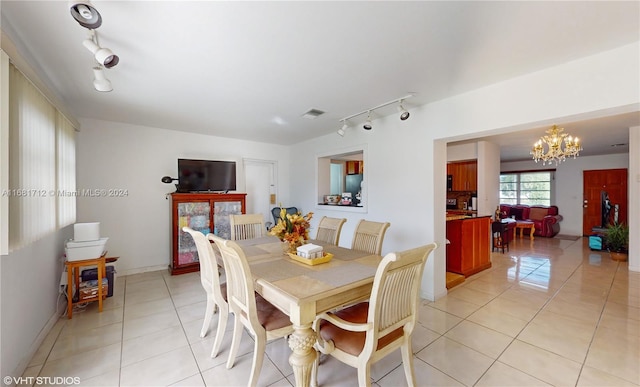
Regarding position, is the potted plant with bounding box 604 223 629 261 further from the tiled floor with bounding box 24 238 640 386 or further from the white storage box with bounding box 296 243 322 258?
the white storage box with bounding box 296 243 322 258

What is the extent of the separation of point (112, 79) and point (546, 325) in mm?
4788

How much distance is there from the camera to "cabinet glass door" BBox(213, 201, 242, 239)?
429cm

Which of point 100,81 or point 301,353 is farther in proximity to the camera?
point 100,81

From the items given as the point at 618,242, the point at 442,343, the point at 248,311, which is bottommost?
the point at 442,343

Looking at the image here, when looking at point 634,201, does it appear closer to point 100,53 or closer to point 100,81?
point 100,53

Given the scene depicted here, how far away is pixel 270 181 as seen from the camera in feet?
17.9

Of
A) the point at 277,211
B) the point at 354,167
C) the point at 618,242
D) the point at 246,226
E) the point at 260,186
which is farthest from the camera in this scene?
the point at 354,167

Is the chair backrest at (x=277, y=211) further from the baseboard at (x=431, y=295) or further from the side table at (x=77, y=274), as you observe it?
the baseboard at (x=431, y=295)

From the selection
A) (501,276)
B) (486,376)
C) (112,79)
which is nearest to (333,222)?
(486,376)

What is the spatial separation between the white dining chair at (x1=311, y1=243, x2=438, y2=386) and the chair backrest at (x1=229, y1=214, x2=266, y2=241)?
1.85 m

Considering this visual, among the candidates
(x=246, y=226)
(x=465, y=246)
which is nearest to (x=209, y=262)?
(x=246, y=226)

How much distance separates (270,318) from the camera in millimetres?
1763

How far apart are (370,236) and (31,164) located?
2.89 meters

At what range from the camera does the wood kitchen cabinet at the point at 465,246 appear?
12.6 feet
